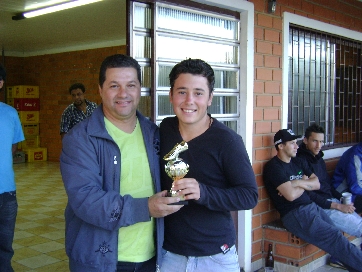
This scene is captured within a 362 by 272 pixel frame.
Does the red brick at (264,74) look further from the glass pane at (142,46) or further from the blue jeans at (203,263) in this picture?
the blue jeans at (203,263)

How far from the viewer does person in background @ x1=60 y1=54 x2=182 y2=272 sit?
1.81 m

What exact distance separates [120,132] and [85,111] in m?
3.42

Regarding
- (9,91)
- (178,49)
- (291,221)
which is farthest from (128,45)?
(9,91)

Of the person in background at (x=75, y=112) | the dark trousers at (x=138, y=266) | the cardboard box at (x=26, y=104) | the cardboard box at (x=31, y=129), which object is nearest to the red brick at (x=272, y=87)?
the person in background at (x=75, y=112)

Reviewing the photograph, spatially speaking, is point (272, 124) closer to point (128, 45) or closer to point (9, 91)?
point (128, 45)

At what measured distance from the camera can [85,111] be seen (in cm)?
535

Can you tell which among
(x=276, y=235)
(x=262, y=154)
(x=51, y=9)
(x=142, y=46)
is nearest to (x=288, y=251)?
(x=276, y=235)

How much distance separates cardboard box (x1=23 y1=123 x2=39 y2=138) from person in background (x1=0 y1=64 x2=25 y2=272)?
9.64 meters

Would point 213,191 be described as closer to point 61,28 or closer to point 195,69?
point 195,69

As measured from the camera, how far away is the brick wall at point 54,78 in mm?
11078

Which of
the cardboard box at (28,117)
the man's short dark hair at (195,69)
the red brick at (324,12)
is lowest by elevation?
the cardboard box at (28,117)

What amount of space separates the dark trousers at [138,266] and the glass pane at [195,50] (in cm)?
170

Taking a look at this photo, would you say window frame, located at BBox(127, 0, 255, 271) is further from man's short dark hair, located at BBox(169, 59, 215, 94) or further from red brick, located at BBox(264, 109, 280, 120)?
man's short dark hair, located at BBox(169, 59, 215, 94)

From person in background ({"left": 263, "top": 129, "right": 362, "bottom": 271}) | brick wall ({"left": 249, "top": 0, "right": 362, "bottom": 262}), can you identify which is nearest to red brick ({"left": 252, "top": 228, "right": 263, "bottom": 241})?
brick wall ({"left": 249, "top": 0, "right": 362, "bottom": 262})
